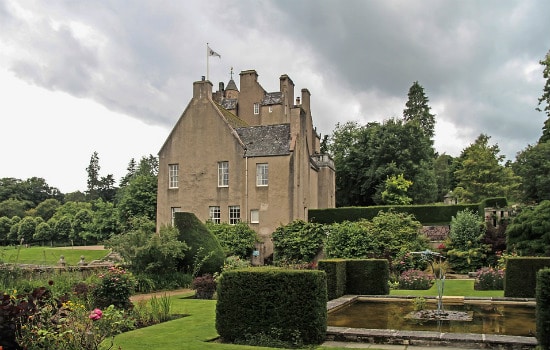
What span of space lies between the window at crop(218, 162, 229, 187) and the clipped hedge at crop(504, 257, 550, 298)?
21.4 m

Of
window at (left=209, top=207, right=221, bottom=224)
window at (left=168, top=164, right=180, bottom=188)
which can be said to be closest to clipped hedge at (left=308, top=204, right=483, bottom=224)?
window at (left=209, top=207, right=221, bottom=224)

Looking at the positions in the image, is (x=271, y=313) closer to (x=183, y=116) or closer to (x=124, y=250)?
(x=124, y=250)

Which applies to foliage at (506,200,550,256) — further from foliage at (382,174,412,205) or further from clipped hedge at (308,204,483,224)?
foliage at (382,174,412,205)

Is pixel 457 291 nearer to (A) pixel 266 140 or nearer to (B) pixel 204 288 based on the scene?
(B) pixel 204 288

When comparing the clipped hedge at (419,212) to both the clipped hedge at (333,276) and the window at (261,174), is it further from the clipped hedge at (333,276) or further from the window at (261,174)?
the clipped hedge at (333,276)

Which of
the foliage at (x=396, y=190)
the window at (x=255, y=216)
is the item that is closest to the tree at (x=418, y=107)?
the foliage at (x=396, y=190)

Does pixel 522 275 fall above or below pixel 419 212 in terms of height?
below

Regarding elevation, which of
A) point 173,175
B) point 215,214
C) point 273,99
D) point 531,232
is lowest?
point 531,232

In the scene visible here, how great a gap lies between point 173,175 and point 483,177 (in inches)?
1165

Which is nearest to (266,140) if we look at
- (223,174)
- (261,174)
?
(261,174)

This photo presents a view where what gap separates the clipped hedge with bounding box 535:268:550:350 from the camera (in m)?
7.86

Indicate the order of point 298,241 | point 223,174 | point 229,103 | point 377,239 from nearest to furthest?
point 377,239
point 298,241
point 223,174
point 229,103

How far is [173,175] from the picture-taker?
35469mm

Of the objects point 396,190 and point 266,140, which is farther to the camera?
point 396,190
